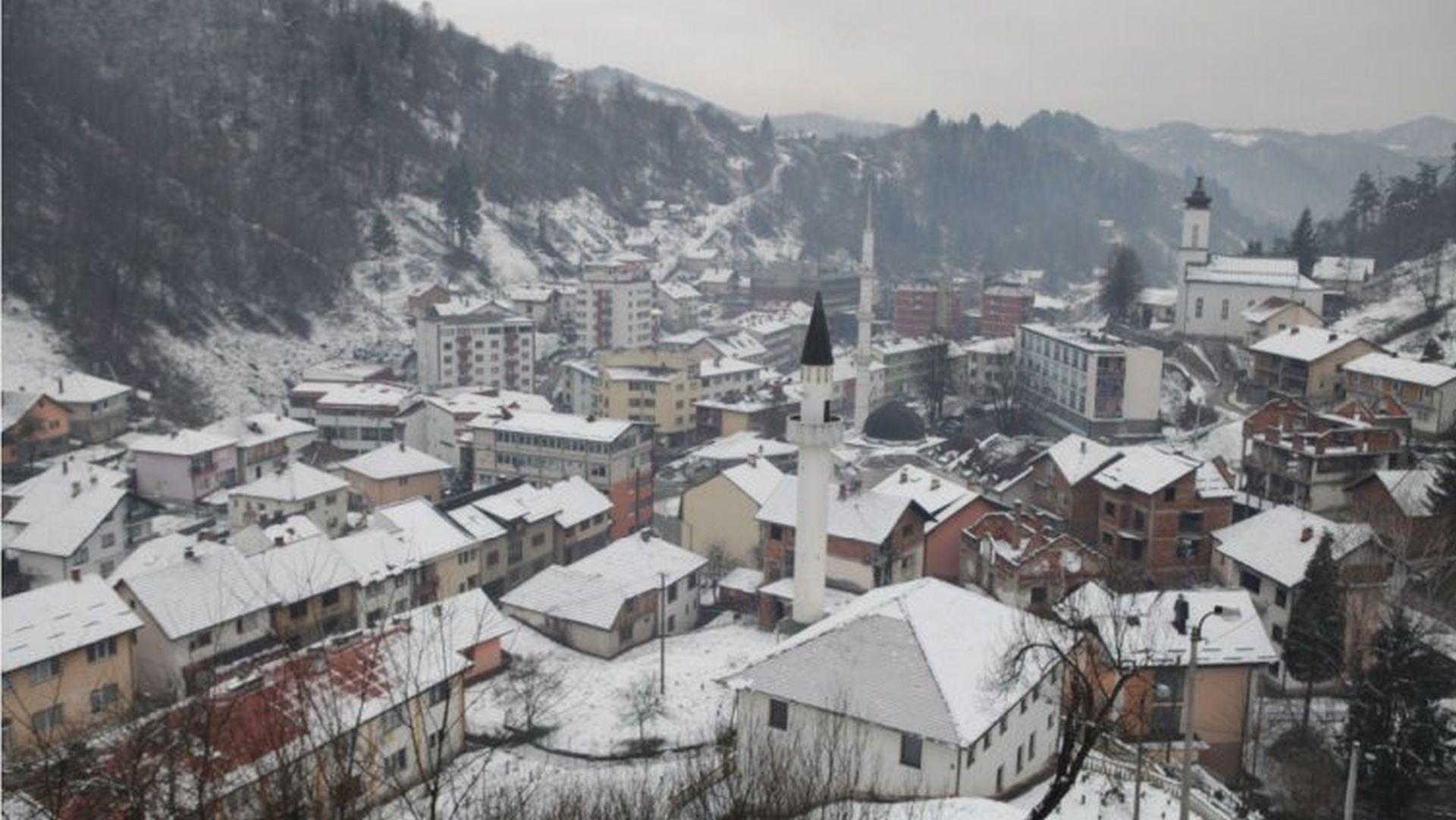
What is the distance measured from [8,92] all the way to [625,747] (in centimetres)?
6046

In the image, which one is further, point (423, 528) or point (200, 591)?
point (423, 528)

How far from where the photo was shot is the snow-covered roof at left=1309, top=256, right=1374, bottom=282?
57.9 m

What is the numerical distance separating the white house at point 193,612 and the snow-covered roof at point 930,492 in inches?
629

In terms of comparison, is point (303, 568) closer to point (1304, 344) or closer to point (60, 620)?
point (60, 620)

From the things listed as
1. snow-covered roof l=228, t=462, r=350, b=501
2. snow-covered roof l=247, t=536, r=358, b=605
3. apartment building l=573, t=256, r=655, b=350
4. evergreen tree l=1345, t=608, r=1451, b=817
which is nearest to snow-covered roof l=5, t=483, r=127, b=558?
snow-covered roof l=228, t=462, r=350, b=501

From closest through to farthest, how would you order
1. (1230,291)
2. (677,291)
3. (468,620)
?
(468,620), (1230,291), (677,291)

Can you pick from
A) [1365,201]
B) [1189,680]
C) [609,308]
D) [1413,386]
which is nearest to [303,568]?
[1189,680]

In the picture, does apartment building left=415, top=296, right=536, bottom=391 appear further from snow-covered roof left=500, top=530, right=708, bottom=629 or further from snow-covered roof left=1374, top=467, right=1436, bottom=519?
snow-covered roof left=1374, top=467, right=1436, bottom=519

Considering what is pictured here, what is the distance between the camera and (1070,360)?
49000mm

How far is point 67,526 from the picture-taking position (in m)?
31.8

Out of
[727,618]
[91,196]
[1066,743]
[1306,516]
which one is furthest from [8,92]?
[1066,743]

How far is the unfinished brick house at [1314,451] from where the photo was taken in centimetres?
3186

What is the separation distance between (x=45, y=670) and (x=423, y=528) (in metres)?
10.4

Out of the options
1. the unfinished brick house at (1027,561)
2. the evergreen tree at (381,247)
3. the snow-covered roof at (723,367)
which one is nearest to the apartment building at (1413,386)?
the unfinished brick house at (1027,561)
